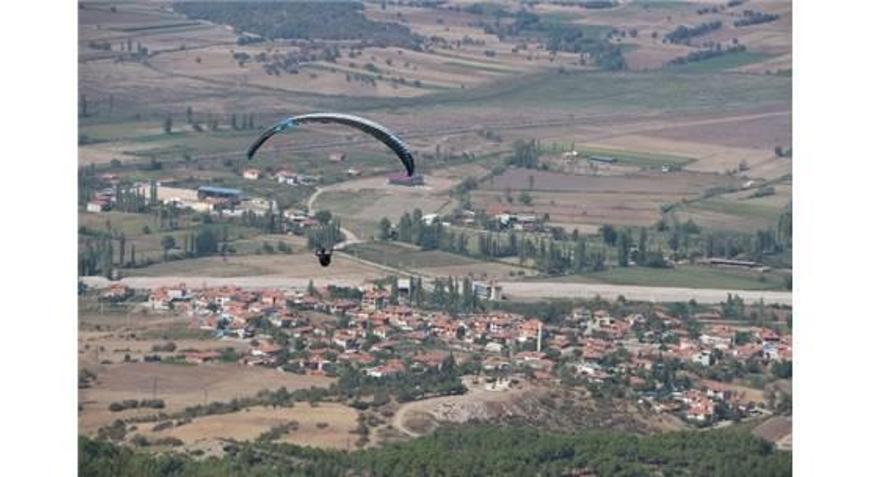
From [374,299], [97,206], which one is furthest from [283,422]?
[97,206]

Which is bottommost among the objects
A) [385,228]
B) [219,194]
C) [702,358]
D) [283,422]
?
[283,422]

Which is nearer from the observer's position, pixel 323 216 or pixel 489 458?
pixel 489 458

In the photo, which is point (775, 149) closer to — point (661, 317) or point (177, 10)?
point (661, 317)

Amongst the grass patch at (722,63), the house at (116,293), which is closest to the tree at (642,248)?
the house at (116,293)

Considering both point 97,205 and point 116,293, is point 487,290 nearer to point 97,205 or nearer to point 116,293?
point 116,293

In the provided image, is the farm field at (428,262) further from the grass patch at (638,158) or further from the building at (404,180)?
the grass patch at (638,158)

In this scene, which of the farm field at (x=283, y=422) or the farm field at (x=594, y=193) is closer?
the farm field at (x=283, y=422)
